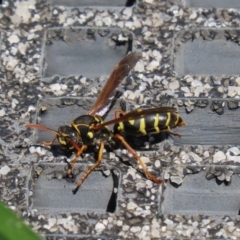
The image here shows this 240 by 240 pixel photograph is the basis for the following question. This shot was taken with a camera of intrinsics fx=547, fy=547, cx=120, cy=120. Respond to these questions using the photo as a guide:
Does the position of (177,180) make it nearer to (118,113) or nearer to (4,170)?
(118,113)

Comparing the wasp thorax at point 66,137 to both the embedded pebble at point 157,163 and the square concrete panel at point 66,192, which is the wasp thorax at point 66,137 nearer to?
the square concrete panel at point 66,192

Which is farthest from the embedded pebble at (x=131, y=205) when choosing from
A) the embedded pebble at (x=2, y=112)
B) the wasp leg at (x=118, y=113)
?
the embedded pebble at (x=2, y=112)

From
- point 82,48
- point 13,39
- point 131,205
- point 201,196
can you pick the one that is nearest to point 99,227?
point 131,205

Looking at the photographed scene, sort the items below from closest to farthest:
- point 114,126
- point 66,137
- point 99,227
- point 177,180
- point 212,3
A: 1. point 99,227
2. point 177,180
3. point 66,137
4. point 114,126
5. point 212,3

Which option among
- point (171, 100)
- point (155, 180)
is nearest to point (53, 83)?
point (171, 100)

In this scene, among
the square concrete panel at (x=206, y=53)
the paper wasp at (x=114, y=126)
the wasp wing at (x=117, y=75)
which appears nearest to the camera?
the paper wasp at (x=114, y=126)
